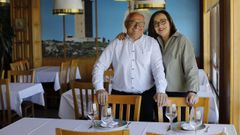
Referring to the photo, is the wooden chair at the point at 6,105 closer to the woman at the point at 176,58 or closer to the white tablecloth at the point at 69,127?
the white tablecloth at the point at 69,127

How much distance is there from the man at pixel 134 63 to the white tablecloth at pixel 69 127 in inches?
15.4

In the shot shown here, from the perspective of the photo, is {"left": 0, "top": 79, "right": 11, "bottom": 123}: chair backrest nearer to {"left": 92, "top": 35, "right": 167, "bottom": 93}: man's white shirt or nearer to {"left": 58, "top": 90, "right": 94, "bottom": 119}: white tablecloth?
{"left": 58, "top": 90, "right": 94, "bottom": 119}: white tablecloth

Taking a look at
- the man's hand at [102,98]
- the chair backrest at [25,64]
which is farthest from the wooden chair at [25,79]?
the man's hand at [102,98]

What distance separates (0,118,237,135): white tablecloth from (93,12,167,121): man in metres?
0.39

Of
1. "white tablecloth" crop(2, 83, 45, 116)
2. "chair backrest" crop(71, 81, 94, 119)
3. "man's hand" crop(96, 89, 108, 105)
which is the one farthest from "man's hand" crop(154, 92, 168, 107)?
"white tablecloth" crop(2, 83, 45, 116)

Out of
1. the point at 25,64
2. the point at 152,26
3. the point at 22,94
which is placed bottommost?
the point at 22,94

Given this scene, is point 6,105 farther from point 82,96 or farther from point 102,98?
point 102,98

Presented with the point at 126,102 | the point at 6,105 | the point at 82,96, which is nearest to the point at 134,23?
the point at 126,102

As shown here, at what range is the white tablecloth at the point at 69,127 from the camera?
9.39 ft

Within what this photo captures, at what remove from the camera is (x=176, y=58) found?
3.47 m

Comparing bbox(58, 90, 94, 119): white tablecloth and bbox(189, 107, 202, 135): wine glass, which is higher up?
bbox(189, 107, 202, 135): wine glass

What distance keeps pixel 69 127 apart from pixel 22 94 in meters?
Result: 2.61

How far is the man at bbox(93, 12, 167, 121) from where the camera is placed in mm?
3428

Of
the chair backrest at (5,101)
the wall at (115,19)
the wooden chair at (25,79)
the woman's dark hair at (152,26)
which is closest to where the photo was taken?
the woman's dark hair at (152,26)
